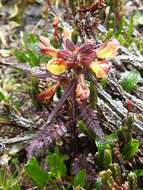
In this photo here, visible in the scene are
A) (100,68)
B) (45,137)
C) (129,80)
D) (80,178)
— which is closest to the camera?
(100,68)

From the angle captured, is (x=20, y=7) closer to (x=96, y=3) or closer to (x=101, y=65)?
(x=96, y=3)

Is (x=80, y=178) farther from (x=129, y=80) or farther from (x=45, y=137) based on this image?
(x=129, y=80)

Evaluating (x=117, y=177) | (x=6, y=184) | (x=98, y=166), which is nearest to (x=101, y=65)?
(x=117, y=177)

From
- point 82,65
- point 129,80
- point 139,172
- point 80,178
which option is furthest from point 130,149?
point 82,65

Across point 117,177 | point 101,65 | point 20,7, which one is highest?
point 20,7

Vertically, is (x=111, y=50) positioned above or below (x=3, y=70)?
below

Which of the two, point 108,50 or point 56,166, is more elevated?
point 108,50
